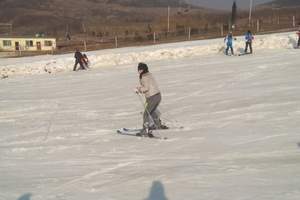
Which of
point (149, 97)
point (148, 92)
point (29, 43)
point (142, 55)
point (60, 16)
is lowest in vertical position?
point (29, 43)

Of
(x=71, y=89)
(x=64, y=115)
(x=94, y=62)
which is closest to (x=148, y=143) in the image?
(x=64, y=115)

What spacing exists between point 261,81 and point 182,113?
6.02 meters

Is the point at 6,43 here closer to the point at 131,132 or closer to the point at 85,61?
the point at 85,61

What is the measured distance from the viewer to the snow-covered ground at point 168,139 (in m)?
8.58

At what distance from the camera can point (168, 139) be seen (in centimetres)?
1258

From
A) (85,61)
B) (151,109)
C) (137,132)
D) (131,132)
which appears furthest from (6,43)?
(151,109)

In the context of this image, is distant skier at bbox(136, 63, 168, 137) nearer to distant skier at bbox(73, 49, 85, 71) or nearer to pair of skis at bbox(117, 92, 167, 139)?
pair of skis at bbox(117, 92, 167, 139)

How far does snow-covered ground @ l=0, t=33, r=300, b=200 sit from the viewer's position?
8.58 meters

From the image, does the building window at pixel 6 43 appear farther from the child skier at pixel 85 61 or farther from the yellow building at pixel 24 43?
the child skier at pixel 85 61

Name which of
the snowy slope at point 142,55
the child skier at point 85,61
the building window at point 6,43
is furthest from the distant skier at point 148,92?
the building window at point 6,43

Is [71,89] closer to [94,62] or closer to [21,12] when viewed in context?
[94,62]

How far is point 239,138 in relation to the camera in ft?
39.2

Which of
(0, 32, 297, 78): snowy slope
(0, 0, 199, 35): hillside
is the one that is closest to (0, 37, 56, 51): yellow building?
(0, 32, 297, 78): snowy slope

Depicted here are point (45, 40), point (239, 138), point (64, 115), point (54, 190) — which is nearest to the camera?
point (54, 190)
